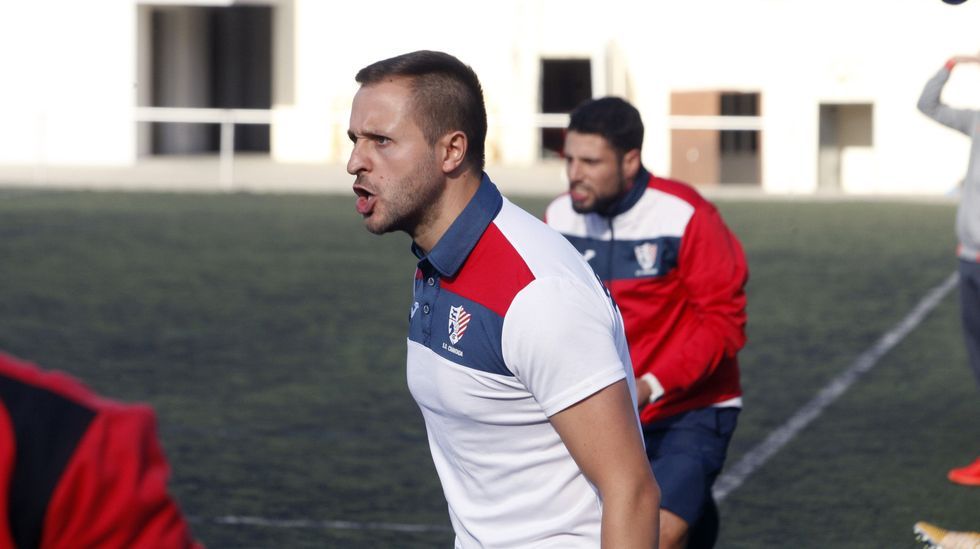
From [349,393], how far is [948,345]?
457 cm

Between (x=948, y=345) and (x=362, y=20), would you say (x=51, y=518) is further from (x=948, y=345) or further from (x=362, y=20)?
(x=362, y=20)

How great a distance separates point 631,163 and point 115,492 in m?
3.55

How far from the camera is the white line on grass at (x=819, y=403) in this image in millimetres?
7496

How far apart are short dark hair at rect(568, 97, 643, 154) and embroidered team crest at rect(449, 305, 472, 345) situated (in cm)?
203

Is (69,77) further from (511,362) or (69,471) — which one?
(69,471)

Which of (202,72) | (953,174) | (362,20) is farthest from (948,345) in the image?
(202,72)

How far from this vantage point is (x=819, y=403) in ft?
30.6

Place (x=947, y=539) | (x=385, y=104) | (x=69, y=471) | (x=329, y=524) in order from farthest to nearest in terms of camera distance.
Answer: (x=329, y=524) → (x=947, y=539) → (x=385, y=104) → (x=69, y=471)

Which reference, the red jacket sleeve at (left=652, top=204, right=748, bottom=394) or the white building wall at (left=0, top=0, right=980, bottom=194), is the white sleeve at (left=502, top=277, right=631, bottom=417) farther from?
the white building wall at (left=0, top=0, right=980, bottom=194)

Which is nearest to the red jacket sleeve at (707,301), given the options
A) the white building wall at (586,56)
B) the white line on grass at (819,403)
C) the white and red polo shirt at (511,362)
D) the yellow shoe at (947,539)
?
the yellow shoe at (947,539)

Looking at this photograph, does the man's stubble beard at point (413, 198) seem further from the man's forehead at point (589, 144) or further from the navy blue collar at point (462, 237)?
the man's forehead at point (589, 144)

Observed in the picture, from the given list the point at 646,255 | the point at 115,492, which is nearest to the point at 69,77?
the point at 646,255

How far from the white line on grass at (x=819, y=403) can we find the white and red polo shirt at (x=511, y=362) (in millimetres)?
4060

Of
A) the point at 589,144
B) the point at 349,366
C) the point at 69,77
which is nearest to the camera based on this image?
the point at 589,144
